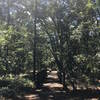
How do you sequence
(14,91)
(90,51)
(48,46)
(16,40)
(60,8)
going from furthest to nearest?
(48,46), (16,40), (60,8), (90,51), (14,91)

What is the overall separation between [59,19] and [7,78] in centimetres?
692

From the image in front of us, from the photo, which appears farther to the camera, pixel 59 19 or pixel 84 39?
pixel 59 19

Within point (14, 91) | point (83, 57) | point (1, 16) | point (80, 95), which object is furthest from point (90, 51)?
point (1, 16)

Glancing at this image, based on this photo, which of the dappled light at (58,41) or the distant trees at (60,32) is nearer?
the dappled light at (58,41)

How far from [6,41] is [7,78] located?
313 cm

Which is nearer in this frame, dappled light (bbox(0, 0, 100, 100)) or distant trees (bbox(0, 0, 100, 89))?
dappled light (bbox(0, 0, 100, 100))

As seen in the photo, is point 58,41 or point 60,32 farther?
point 58,41

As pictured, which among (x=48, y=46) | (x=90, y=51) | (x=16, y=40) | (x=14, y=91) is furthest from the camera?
(x=48, y=46)

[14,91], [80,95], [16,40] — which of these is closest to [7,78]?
[14,91]

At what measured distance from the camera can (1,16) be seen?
90.9 feet

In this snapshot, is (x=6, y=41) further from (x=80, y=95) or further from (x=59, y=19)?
(x=80, y=95)

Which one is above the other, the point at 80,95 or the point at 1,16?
the point at 1,16

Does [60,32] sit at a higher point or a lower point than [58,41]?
higher

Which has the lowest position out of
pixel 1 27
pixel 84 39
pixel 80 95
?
pixel 80 95
